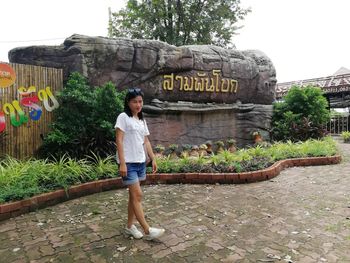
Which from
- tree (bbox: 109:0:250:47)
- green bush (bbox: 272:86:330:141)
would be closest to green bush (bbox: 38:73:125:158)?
green bush (bbox: 272:86:330:141)

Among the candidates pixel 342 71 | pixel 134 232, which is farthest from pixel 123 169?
pixel 342 71

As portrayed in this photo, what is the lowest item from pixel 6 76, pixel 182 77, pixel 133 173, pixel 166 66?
pixel 133 173

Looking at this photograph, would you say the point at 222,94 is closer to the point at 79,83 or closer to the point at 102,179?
the point at 79,83

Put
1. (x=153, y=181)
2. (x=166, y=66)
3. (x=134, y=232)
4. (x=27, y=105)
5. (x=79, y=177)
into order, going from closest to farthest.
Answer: (x=134, y=232) → (x=79, y=177) → (x=153, y=181) → (x=27, y=105) → (x=166, y=66)

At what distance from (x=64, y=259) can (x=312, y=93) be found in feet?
33.7

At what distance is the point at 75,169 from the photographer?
15.6 feet

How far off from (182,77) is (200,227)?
5.89 metres

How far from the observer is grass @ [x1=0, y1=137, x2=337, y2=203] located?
4.11m

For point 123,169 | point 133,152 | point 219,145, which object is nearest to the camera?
point 123,169

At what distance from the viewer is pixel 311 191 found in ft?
15.3

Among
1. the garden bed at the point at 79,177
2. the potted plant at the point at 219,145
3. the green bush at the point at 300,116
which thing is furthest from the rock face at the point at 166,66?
the garden bed at the point at 79,177

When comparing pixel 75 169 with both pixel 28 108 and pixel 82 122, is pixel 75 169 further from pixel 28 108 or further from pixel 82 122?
pixel 28 108

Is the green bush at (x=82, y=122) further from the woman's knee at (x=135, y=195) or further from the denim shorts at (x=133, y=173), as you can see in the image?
A: the woman's knee at (x=135, y=195)

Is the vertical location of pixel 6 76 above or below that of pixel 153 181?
above
